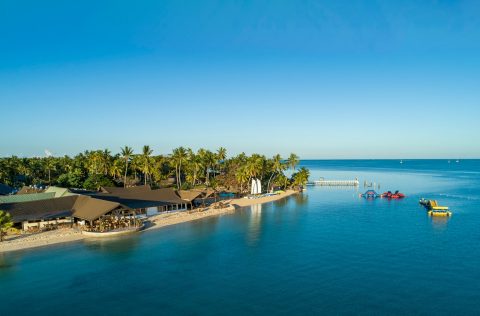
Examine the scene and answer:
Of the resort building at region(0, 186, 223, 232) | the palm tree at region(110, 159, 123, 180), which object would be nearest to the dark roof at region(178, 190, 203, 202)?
the resort building at region(0, 186, 223, 232)

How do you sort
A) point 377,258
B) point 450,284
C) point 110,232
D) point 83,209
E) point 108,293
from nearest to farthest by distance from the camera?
point 108,293 → point 450,284 → point 377,258 → point 110,232 → point 83,209

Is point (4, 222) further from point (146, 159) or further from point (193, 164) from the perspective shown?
point (193, 164)

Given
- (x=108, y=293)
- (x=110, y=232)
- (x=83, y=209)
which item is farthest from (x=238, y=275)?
(x=83, y=209)

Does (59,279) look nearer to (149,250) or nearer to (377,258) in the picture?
(149,250)

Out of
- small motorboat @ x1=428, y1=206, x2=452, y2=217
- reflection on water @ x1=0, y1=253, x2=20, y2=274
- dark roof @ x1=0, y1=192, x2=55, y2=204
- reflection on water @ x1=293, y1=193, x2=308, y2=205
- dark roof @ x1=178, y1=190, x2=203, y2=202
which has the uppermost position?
dark roof @ x1=0, y1=192, x2=55, y2=204

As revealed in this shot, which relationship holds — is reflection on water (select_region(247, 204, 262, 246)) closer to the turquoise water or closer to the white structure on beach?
the turquoise water

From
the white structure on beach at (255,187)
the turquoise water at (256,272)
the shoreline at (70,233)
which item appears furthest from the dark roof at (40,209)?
the white structure on beach at (255,187)

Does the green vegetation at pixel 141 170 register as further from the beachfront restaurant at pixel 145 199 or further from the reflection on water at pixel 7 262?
the reflection on water at pixel 7 262
